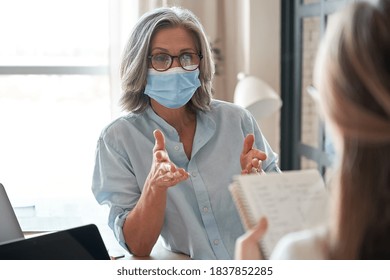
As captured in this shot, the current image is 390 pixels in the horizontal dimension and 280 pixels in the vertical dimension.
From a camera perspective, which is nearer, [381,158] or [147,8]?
[381,158]

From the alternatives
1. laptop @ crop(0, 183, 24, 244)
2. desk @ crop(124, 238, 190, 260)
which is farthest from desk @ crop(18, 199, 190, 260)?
laptop @ crop(0, 183, 24, 244)

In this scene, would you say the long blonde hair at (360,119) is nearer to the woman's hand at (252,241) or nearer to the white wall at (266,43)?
the woman's hand at (252,241)

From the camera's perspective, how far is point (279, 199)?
40.1 inches

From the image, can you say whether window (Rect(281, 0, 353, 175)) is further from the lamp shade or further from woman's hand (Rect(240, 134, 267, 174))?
woman's hand (Rect(240, 134, 267, 174))

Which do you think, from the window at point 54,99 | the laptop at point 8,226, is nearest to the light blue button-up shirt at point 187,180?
the laptop at point 8,226

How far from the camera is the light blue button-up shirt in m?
1.82

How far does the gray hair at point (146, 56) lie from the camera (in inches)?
74.9

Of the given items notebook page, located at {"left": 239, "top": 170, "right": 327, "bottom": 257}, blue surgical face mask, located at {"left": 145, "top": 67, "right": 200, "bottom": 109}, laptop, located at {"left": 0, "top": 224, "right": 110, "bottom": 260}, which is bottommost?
laptop, located at {"left": 0, "top": 224, "right": 110, "bottom": 260}

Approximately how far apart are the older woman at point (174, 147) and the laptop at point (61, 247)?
31cm

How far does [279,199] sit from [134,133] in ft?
3.04

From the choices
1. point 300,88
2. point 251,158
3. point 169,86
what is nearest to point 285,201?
point 251,158

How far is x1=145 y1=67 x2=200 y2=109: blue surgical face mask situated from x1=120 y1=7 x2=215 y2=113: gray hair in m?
0.02

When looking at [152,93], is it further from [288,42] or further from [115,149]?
[288,42]
